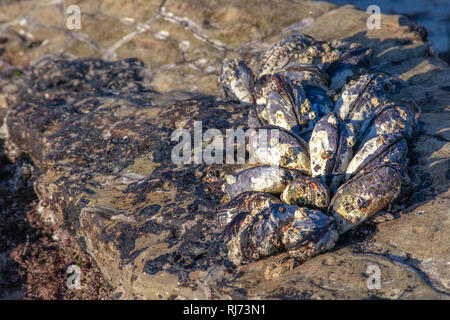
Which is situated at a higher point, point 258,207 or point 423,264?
point 258,207

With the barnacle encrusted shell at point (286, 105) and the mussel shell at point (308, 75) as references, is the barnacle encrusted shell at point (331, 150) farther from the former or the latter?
the mussel shell at point (308, 75)

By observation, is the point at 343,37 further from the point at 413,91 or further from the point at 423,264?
the point at 423,264

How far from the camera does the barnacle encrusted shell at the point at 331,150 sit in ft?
12.8

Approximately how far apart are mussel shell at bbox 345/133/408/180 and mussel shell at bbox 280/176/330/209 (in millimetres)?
A: 458

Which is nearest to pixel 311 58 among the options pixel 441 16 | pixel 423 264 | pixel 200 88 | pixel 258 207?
pixel 200 88

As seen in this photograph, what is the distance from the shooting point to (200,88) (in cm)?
682

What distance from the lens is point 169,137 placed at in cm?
535

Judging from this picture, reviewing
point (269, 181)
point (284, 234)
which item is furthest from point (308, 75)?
point (284, 234)

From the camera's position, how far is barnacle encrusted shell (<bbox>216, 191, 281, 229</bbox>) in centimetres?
364

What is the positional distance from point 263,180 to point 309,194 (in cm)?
49

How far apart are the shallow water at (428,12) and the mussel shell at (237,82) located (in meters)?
5.53

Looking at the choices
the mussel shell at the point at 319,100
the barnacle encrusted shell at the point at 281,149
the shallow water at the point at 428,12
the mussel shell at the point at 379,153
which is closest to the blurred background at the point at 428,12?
the shallow water at the point at 428,12

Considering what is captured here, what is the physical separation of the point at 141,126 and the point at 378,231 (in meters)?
3.24

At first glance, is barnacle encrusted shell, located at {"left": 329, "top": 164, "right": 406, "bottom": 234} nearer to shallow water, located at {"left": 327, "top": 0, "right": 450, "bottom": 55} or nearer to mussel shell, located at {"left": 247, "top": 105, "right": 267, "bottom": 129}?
mussel shell, located at {"left": 247, "top": 105, "right": 267, "bottom": 129}
